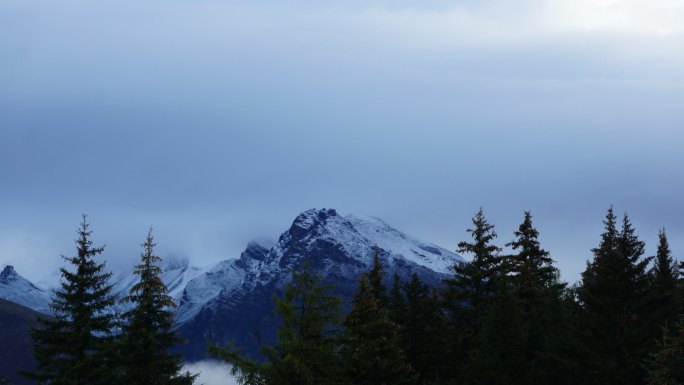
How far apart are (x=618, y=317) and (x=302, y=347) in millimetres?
13843

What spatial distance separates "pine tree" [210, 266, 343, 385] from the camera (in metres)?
36.7

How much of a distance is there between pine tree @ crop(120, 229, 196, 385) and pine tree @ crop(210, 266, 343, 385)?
8770mm

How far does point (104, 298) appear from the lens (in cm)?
4772

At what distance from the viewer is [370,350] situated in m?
38.4

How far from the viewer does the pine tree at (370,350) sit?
126 feet

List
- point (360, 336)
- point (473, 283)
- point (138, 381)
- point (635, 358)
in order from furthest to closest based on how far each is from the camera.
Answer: point (473, 283)
point (138, 381)
point (360, 336)
point (635, 358)

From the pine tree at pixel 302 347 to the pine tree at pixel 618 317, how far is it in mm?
11321

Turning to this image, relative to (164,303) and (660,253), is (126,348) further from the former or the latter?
(660,253)

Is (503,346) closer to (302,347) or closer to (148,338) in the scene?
(302,347)

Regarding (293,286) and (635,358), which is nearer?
(635,358)

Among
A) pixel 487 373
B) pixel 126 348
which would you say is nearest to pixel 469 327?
pixel 487 373

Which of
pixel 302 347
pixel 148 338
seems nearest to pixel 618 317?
pixel 302 347

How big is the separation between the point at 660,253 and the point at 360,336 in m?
19.4

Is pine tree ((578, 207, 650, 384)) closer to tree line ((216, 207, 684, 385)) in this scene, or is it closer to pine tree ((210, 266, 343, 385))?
tree line ((216, 207, 684, 385))
